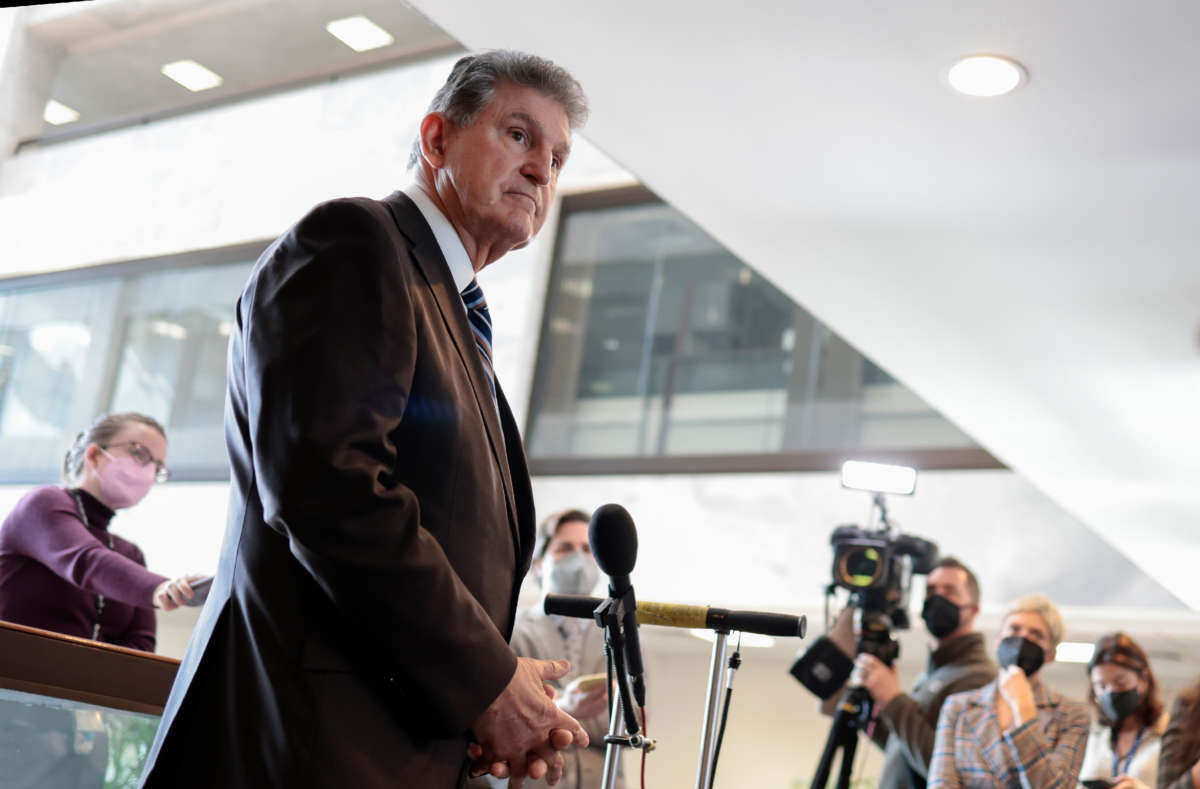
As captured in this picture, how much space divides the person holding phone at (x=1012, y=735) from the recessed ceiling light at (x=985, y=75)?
169cm

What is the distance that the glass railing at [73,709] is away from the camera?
5.52 ft

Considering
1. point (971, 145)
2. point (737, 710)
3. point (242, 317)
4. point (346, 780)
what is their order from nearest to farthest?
point (346, 780) < point (242, 317) < point (971, 145) < point (737, 710)

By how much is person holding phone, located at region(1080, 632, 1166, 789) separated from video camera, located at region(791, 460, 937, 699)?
561mm

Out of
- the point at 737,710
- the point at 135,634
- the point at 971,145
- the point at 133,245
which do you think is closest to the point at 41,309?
the point at 133,245

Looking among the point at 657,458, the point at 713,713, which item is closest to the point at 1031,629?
the point at 713,713

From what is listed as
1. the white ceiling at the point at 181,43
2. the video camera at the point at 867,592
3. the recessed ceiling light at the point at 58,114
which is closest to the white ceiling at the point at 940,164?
the video camera at the point at 867,592

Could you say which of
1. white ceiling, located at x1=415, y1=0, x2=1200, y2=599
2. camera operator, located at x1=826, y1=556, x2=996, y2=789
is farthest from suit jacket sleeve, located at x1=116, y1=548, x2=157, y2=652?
camera operator, located at x1=826, y1=556, x2=996, y2=789

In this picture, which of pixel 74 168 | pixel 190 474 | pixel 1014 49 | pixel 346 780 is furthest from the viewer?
pixel 190 474

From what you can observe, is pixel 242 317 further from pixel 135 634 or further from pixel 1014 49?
pixel 135 634

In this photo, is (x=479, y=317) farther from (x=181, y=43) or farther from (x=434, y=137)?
(x=181, y=43)

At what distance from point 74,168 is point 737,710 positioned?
4.75 metres

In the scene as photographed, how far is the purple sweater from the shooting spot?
2.26 meters

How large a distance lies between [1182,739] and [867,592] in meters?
1.03

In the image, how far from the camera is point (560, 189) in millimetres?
7750
